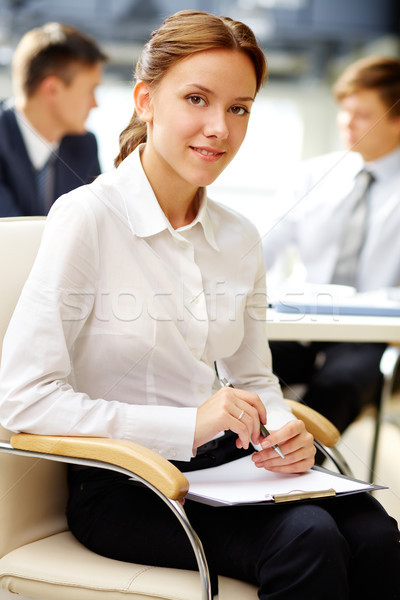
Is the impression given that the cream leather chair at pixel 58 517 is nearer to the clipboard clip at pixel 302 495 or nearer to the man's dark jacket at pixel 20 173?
the clipboard clip at pixel 302 495

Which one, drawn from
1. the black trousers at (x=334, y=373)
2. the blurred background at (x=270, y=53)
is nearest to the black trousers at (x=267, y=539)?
the black trousers at (x=334, y=373)

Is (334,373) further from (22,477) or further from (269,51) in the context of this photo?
(269,51)

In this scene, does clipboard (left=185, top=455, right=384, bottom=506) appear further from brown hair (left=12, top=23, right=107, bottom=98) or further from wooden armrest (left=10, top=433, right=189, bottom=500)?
brown hair (left=12, top=23, right=107, bottom=98)

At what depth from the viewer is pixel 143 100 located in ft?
3.85

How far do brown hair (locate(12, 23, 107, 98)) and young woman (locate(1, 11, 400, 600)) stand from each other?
1.74 meters

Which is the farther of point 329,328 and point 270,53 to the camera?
point 270,53

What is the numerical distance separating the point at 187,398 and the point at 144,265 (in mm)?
229

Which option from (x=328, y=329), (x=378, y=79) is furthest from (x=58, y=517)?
(x=378, y=79)

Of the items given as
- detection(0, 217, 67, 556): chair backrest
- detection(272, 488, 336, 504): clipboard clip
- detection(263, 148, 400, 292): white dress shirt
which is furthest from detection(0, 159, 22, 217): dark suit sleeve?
detection(272, 488, 336, 504): clipboard clip

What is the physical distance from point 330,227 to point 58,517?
156 cm

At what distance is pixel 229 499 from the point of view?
3.16 feet

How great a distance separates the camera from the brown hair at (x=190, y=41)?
42.8 inches

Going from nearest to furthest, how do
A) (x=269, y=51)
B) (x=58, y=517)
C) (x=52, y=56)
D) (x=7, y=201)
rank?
(x=58, y=517), (x=7, y=201), (x=52, y=56), (x=269, y=51)

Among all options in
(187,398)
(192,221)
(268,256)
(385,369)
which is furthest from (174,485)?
(268,256)
